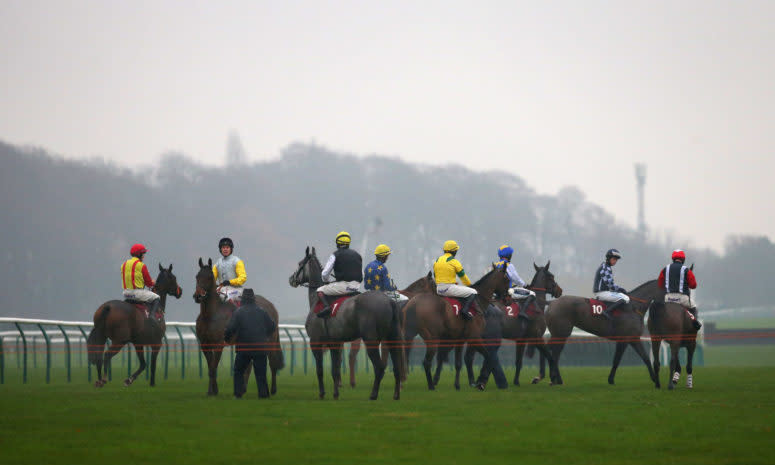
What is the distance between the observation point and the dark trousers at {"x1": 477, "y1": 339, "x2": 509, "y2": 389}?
16.4 metres

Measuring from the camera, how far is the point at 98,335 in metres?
17.0

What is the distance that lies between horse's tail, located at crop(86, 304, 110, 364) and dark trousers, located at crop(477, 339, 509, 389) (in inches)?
220

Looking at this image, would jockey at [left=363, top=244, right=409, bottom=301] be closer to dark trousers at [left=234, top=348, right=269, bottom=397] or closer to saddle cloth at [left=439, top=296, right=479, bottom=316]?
saddle cloth at [left=439, top=296, right=479, bottom=316]

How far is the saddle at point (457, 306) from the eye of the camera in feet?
53.2

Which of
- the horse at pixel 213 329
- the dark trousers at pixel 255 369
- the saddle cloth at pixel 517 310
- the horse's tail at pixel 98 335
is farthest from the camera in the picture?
the saddle cloth at pixel 517 310

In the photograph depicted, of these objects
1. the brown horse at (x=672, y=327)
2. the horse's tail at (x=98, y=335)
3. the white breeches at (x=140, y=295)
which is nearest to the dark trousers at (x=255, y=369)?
the horse's tail at (x=98, y=335)

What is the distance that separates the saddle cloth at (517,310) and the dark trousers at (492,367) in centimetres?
142

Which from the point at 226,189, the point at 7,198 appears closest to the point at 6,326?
the point at 7,198

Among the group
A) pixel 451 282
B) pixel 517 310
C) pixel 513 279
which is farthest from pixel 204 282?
pixel 517 310

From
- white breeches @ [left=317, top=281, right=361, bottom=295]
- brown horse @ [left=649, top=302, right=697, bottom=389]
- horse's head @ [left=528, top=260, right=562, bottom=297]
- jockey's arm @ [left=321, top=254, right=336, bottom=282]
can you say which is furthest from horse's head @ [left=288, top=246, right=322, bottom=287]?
brown horse @ [left=649, top=302, right=697, bottom=389]

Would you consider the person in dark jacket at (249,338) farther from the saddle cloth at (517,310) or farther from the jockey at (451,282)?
the saddle cloth at (517,310)

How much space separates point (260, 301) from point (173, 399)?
2.41m

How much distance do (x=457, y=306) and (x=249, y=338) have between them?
323 centimetres

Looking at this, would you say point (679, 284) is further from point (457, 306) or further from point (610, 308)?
point (457, 306)
